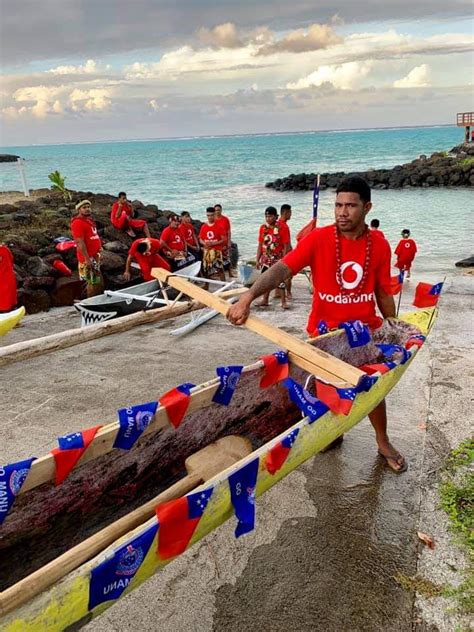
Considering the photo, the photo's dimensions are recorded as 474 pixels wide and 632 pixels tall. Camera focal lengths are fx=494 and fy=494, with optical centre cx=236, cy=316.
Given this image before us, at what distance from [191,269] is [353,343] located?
6.05 meters

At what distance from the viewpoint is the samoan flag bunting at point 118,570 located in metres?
1.83

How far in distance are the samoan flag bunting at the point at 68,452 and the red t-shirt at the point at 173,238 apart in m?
7.48

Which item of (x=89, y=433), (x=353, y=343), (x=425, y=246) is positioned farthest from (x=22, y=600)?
(x=425, y=246)

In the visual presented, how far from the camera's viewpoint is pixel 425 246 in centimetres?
1703

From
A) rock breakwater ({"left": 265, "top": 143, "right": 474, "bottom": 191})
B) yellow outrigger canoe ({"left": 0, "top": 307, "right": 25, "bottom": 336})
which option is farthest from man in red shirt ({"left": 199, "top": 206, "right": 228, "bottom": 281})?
rock breakwater ({"left": 265, "top": 143, "right": 474, "bottom": 191})

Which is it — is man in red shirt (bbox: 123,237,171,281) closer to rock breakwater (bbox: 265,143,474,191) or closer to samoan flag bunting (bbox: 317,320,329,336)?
samoan flag bunting (bbox: 317,320,329,336)

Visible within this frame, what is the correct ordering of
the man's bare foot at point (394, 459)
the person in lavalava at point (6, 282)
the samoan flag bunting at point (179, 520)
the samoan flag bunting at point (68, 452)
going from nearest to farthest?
1. the samoan flag bunting at point (179, 520)
2. the samoan flag bunting at point (68, 452)
3. the man's bare foot at point (394, 459)
4. the person in lavalava at point (6, 282)

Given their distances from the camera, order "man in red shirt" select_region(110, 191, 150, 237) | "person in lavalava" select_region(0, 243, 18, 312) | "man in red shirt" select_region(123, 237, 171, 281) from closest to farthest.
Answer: "person in lavalava" select_region(0, 243, 18, 312)
"man in red shirt" select_region(123, 237, 171, 281)
"man in red shirt" select_region(110, 191, 150, 237)

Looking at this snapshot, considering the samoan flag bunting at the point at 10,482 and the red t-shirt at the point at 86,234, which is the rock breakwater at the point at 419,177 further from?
the samoan flag bunting at the point at 10,482

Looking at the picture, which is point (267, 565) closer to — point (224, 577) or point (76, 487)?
point (224, 577)

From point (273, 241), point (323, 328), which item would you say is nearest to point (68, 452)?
point (323, 328)

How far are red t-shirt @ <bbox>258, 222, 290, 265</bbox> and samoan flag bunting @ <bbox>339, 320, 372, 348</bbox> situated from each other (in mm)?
5476

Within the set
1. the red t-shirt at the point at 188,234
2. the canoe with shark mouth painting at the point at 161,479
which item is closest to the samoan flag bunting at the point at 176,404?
the canoe with shark mouth painting at the point at 161,479

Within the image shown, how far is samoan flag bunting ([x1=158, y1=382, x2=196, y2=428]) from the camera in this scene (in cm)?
290
